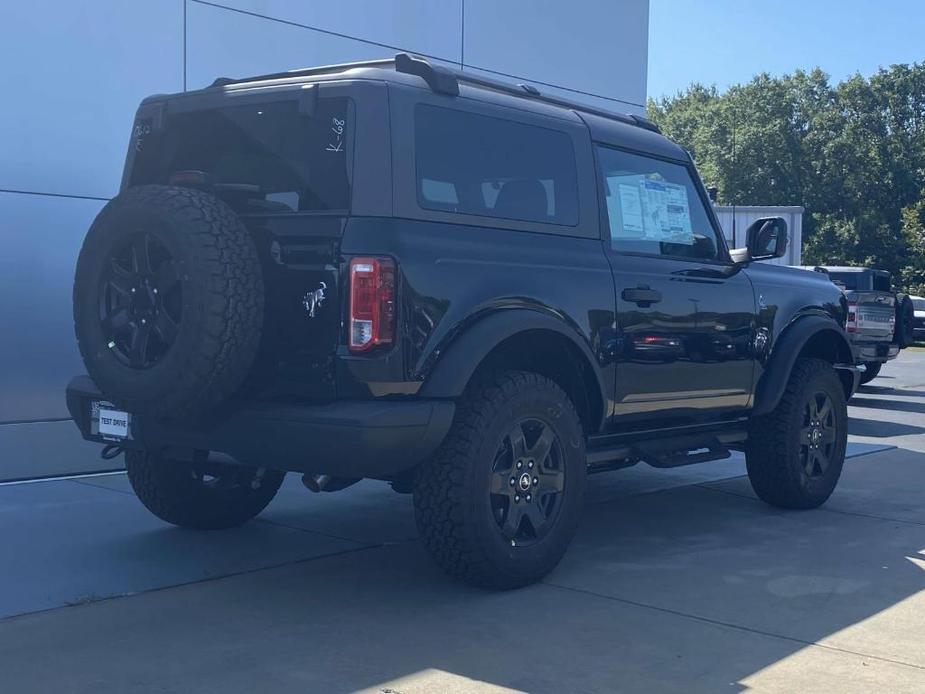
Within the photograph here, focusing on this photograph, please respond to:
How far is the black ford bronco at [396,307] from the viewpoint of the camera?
178 inches

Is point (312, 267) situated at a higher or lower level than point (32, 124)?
lower

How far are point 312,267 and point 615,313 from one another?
1.64 m

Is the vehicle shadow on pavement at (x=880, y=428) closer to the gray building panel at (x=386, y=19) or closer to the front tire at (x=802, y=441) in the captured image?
the front tire at (x=802, y=441)

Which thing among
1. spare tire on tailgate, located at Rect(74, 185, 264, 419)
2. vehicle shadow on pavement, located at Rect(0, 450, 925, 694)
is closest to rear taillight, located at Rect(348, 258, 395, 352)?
spare tire on tailgate, located at Rect(74, 185, 264, 419)

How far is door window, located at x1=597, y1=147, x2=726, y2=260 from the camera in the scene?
5938 mm

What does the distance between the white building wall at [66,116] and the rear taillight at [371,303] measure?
389 cm

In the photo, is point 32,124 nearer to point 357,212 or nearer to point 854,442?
point 357,212

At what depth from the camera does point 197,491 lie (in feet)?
19.5

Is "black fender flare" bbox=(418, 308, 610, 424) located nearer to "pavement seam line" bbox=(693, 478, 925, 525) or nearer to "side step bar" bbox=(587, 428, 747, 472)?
"side step bar" bbox=(587, 428, 747, 472)

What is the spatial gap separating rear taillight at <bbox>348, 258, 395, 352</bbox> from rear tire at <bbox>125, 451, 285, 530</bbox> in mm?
1387

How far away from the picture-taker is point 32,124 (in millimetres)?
7715

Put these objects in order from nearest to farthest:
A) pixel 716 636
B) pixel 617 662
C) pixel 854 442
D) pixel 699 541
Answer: pixel 617 662, pixel 716 636, pixel 699 541, pixel 854 442

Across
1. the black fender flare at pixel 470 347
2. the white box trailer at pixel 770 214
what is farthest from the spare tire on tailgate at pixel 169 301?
the white box trailer at pixel 770 214

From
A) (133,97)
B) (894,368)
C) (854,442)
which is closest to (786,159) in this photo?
(894,368)
